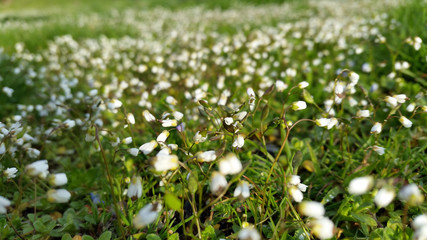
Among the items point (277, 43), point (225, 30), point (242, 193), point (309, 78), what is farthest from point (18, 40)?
point (242, 193)

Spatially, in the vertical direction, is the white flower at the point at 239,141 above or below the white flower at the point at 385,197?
below

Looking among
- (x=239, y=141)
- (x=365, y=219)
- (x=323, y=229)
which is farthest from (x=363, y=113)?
(x=323, y=229)

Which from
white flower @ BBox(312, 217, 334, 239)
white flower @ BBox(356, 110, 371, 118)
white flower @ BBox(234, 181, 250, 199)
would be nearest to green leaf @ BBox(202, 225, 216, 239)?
white flower @ BBox(234, 181, 250, 199)

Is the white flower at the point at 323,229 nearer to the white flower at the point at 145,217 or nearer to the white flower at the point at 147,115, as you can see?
the white flower at the point at 145,217

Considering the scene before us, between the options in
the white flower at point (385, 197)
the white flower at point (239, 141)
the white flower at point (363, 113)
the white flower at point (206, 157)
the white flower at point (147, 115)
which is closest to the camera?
the white flower at point (385, 197)

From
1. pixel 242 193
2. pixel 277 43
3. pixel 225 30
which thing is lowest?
pixel 225 30

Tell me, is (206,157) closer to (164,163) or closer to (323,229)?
(164,163)

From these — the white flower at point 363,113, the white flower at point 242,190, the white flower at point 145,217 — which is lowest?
the white flower at point 363,113

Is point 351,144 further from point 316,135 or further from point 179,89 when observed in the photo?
point 179,89

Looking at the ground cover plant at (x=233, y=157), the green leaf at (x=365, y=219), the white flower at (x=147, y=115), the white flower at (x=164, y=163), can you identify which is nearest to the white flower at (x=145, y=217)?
the ground cover plant at (x=233, y=157)

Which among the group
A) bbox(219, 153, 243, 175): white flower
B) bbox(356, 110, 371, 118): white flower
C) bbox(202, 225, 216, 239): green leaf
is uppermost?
bbox(219, 153, 243, 175): white flower

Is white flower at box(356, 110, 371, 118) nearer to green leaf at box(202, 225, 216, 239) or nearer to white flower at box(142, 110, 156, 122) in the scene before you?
green leaf at box(202, 225, 216, 239)
